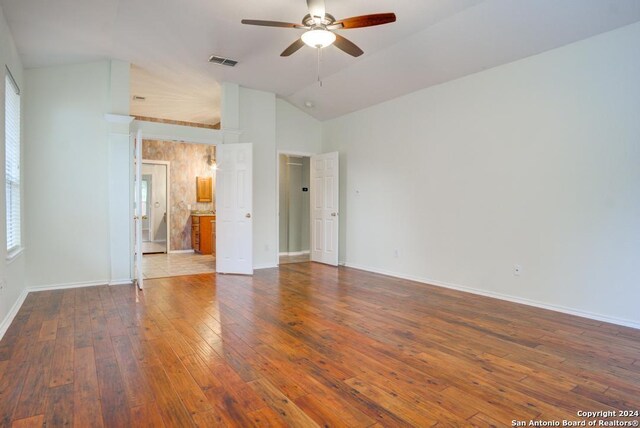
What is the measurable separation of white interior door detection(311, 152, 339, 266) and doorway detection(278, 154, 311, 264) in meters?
1.03

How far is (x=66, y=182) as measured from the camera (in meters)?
4.94

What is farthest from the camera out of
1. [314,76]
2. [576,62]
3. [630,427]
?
[314,76]

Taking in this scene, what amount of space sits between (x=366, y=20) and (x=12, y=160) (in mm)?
4147

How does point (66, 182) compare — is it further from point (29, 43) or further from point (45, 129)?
point (29, 43)

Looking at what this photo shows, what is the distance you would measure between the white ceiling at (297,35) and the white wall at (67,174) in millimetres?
372

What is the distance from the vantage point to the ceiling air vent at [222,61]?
5.00 m

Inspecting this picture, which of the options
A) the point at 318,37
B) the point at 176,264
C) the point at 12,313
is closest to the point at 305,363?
the point at 318,37

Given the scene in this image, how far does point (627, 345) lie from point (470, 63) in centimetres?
347

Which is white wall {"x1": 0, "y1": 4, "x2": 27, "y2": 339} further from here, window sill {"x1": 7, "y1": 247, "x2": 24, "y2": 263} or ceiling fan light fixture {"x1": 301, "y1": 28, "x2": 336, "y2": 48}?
ceiling fan light fixture {"x1": 301, "y1": 28, "x2": 336, "y2": 48}

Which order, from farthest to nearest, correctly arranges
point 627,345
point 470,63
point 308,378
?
1. point 470,63
2. point 627,345
3. point 308,378

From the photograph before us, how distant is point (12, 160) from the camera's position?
4.02m

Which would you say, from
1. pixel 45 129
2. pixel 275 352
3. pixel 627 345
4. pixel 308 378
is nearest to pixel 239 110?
pixel 45 129

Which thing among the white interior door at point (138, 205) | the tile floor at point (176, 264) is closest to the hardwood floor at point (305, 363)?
the white interior door at point (138, 205)

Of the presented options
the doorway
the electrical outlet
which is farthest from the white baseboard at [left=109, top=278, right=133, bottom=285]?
the electrical outlet
